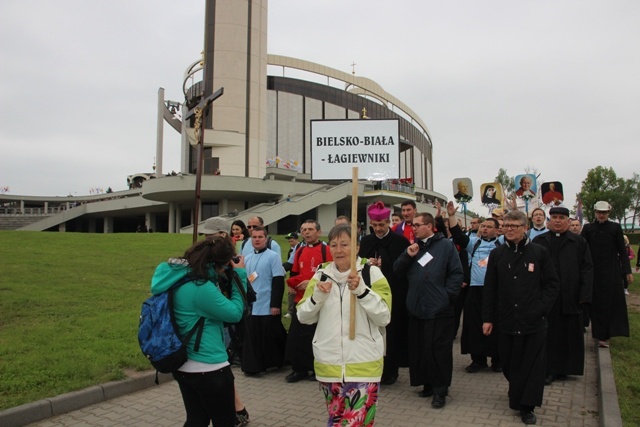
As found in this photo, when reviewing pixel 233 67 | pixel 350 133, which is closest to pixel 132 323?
pixel 350 133

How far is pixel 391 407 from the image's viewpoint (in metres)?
5.13

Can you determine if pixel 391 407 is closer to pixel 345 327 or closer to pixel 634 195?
pixel 345 327

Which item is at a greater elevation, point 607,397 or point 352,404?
point 352,404

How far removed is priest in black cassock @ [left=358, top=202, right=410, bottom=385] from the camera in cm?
593

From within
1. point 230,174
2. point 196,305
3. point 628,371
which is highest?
point 230,174

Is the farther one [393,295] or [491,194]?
[491,194]

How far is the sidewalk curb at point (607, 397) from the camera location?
13.9 ft

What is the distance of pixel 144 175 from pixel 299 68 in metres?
25.0

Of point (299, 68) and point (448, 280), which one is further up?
point (299, 68)

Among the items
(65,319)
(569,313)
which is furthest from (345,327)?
(65,319)

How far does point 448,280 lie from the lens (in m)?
5.32

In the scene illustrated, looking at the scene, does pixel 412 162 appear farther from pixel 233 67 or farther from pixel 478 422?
pixel 478 422

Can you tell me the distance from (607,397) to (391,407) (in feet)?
6.88

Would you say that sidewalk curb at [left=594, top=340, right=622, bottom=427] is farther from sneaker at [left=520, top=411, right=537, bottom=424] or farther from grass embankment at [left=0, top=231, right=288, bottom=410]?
grass embankment at [left=0, top=231, right=288, bottom=410]
